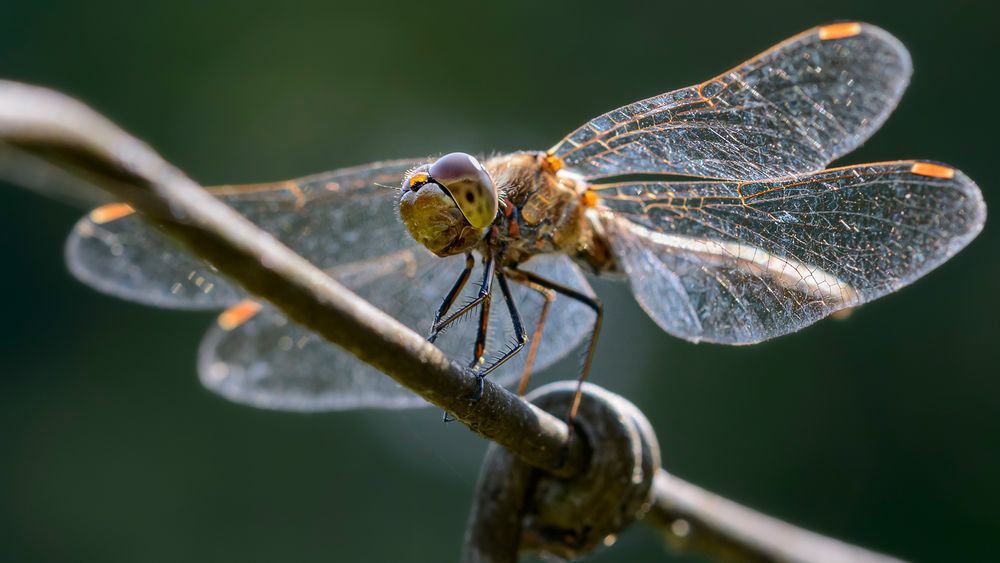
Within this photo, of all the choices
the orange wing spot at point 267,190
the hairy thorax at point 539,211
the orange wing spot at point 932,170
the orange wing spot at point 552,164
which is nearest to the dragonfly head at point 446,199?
the hairy thorax at point 539,211

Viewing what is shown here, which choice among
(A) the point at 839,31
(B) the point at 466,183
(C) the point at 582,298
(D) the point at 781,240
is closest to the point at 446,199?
(B) the point at 466,183

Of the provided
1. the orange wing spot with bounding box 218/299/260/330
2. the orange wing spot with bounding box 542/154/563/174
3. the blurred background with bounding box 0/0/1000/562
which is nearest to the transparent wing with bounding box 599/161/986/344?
the orange wing spot with bounding box 542/154/563/174

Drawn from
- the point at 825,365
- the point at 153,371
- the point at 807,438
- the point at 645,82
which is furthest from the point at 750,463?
the point at 153,371

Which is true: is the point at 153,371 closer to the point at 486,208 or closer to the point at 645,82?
the point at 645,82

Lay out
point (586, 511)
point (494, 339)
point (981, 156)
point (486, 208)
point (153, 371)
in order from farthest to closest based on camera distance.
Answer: point (153, 371) < point (981, 156) < point (494, 339) < point (486, 208) < point (586, 511)

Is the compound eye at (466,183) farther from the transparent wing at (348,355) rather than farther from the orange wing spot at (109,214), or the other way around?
the orange wing spot at (109,214)

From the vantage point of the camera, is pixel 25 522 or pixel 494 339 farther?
pixel 25 522

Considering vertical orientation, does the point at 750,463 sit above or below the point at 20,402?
below
